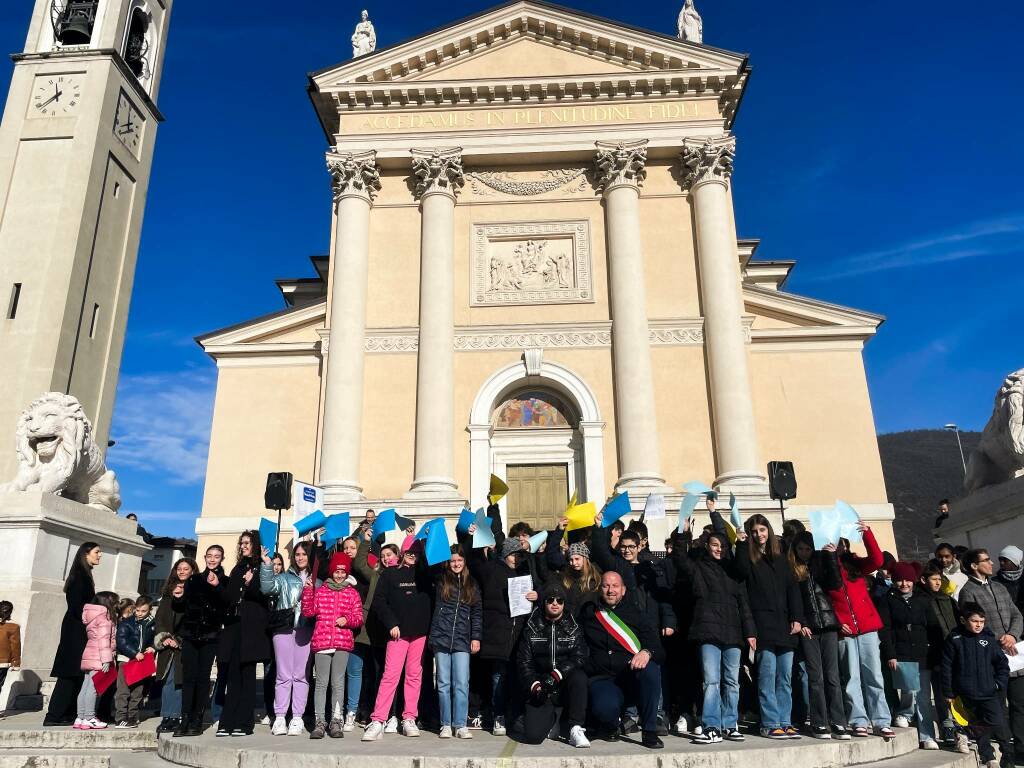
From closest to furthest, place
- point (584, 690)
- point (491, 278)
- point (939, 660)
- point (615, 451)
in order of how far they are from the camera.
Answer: point (584, 690), point (939, 660), point (615, 451), point (491, 278)

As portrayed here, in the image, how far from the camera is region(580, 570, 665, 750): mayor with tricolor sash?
623 cm

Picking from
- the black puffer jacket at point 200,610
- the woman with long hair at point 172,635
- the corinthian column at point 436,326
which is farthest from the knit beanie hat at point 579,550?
the corinthian column at point 436,326

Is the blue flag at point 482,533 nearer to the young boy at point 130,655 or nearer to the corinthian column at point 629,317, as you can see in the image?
the young boy at point 130,655

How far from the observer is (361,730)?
7000 millimetres

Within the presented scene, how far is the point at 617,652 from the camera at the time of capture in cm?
638

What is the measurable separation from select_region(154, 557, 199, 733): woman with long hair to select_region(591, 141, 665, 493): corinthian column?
11146 millimetres

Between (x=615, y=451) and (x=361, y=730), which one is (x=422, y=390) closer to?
(x=615, y=451)

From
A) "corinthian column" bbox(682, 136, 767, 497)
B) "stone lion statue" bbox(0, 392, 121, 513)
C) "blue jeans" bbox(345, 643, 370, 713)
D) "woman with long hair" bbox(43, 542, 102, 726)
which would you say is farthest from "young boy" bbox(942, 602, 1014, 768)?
"stone lion statue" bbox(0, 392, 121, 513)

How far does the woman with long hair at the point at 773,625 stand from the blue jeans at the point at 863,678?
49 cm

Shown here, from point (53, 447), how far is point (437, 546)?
7342 millimetres

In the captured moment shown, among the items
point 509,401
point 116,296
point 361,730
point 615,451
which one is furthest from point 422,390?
point 361,730

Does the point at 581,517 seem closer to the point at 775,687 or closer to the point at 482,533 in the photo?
the point at 482,533

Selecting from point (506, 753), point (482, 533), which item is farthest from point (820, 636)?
point (482, 533)

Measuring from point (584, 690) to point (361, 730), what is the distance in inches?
89.1
